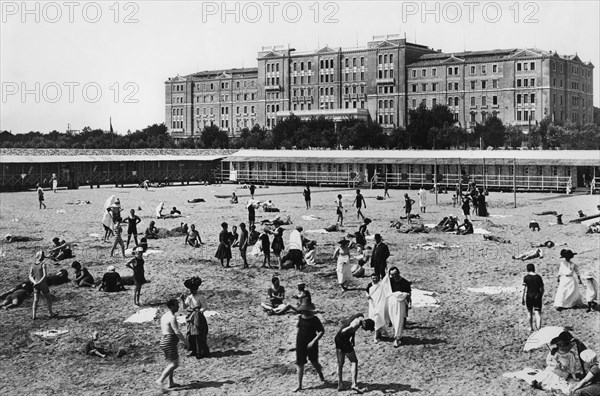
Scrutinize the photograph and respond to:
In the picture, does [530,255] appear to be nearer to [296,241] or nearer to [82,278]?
[296,241]

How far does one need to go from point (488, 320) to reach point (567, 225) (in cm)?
1621

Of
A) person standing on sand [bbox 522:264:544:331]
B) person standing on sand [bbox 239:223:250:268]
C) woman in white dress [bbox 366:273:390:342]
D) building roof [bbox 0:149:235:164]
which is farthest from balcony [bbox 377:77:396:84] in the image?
woman in white dress [bbox 366:273:390:342]

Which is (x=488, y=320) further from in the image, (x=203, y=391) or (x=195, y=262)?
(x=195, y=262)

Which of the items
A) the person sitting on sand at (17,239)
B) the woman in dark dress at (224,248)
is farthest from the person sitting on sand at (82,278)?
the person sitting on sand at (17,239)

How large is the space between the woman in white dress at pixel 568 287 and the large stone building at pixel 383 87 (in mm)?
88331

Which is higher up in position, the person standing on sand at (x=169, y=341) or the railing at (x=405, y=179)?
the railing at (x=405, y=179)

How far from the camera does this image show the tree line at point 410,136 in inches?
3369

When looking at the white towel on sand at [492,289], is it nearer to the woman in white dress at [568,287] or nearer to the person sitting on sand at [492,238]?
the woman in white dress at [568,287]

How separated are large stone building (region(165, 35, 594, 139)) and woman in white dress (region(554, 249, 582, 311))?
8833 centimetres

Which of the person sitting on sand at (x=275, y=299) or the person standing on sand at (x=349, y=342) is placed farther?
the person sitting on sand at (x=275, y=299)

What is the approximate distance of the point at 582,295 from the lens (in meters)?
16.9

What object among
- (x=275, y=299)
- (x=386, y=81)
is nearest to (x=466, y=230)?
(x=275, y=299)

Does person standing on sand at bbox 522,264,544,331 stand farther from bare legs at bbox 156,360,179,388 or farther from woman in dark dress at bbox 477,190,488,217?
woman in dark dress at bbox 477,190,488,217

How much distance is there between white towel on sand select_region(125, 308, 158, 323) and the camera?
51.9 feet
